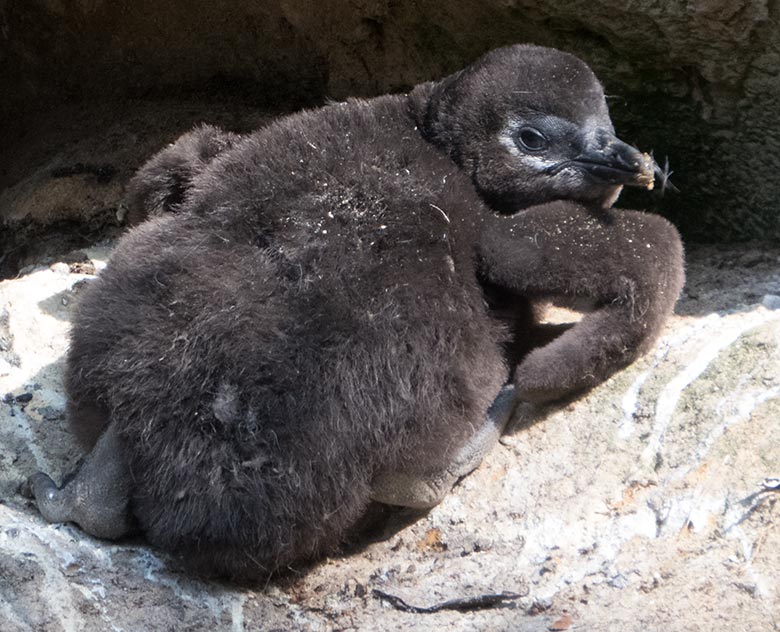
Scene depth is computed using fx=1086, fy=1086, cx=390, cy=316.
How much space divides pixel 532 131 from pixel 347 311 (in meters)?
0.74

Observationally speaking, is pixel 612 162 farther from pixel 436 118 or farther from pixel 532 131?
pixel 436 118

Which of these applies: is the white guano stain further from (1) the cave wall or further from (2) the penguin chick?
(2) the penguin chick

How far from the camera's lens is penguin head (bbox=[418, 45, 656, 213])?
108 inches

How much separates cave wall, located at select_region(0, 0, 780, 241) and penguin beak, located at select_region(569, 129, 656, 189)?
0.46 metres

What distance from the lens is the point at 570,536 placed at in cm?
247

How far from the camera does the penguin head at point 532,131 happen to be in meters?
2.75

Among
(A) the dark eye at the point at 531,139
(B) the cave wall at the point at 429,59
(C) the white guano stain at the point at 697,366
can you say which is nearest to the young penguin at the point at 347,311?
(A) the dark eye at the point at 531,139

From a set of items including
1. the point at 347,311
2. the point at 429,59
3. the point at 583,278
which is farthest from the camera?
the point at 429,59

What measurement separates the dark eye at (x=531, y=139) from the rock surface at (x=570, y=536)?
1.98 feet

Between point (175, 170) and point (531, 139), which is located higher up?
point (531, 139)

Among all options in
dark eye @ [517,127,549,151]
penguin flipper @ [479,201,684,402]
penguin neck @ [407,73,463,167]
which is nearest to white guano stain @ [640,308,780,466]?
penguin flipper @ [479,201,684,402]

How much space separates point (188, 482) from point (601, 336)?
3.40 ft

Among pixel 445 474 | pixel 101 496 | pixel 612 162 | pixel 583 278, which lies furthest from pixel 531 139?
pixel 101 496

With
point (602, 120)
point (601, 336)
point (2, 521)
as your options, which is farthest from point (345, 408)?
point (602, 120)
